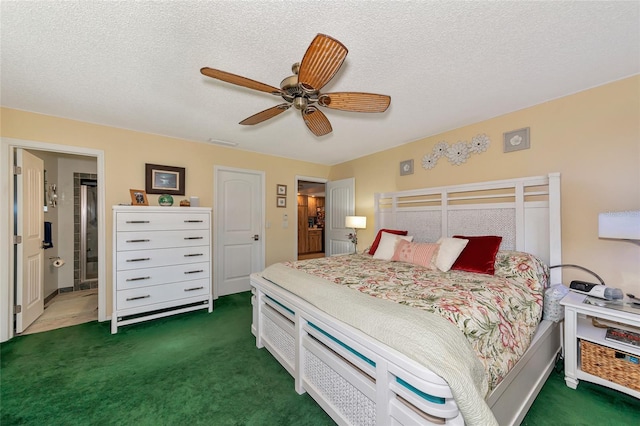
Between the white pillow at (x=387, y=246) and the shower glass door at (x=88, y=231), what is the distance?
501 cm

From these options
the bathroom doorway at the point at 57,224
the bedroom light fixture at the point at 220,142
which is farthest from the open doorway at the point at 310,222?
the bathroom doorway at the point at 57,224

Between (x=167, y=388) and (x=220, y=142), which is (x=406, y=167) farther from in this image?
(x=167, y=388)

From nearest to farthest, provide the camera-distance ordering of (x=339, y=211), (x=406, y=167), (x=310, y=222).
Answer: (x=406, y=167)
(x=339, y=211)
(x=310, y=222)

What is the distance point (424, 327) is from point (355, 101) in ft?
4.70

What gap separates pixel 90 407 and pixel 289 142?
333 centimetres

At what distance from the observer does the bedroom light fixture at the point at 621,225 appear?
1629 millimetres

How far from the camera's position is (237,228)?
4.18 m

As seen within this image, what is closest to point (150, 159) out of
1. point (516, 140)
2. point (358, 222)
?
point (358, 222)

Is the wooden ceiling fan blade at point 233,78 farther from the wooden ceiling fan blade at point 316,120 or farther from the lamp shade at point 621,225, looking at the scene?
the lamp shade at point 621,225

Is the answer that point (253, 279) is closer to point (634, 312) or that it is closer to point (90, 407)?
point (90, 407)

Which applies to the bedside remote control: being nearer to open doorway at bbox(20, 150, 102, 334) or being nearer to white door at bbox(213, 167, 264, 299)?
white door at bbox(213, 167, 264, 299)

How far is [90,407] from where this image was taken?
5.49ft

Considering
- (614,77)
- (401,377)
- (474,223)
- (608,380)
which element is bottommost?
(608,380)

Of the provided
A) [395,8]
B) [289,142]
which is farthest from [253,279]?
[395,8]
